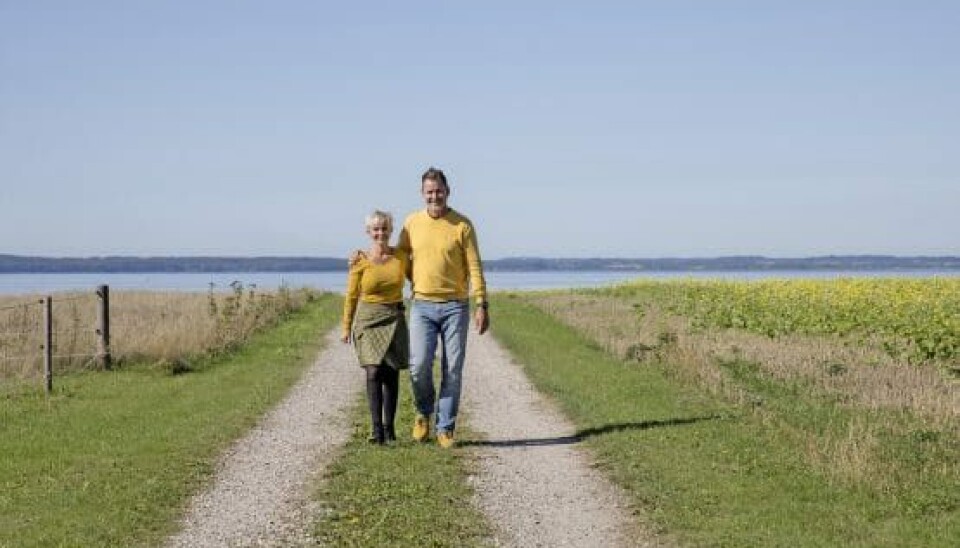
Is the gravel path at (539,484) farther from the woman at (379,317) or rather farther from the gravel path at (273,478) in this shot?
the gravel path at (273,478)

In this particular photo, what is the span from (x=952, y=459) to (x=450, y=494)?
4.84m

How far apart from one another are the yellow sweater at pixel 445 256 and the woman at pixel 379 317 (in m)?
0.27

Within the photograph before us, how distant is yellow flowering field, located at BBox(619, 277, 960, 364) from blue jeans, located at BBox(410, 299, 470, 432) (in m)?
12.0

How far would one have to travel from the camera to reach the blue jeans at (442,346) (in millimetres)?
11430

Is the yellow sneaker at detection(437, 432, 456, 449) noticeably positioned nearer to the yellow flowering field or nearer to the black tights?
the black tights

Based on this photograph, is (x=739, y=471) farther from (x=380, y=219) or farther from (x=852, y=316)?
(x=852, y=316)

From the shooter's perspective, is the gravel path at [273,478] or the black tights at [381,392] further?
the black tights at [381,392]

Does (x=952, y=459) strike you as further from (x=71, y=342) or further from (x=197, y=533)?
(x=71, y=342)

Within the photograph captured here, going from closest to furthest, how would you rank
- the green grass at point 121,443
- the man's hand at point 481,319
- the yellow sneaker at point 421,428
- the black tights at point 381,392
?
the green grass at point 121,443, the man's hand at point 481,319, the black tights at point 381,392, the yellow sneaker at point 421,428

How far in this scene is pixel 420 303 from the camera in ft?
37.8

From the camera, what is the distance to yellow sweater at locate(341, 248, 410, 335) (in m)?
11.6

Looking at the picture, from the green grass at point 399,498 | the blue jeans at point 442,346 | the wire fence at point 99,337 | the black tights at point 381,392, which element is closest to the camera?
the green grass at point 399,498

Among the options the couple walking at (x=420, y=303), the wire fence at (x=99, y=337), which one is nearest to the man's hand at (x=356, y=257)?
the couple walking at (x=420, y=303)

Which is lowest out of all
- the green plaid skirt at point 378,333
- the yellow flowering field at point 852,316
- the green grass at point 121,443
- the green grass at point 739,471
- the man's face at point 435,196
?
the green grass at point 121,443
